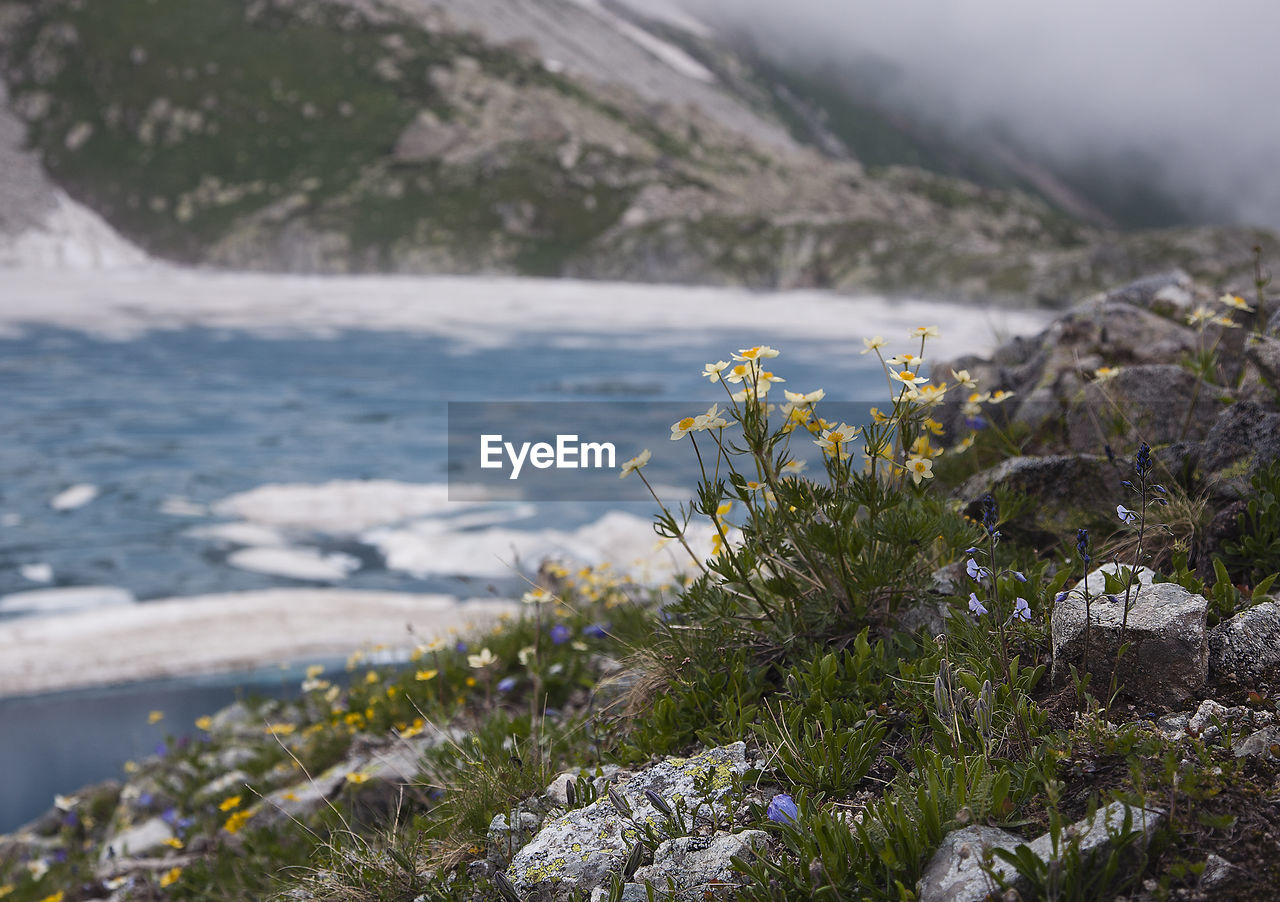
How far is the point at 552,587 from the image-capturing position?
8070 millimetres

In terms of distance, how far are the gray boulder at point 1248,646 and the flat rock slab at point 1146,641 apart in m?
0.09

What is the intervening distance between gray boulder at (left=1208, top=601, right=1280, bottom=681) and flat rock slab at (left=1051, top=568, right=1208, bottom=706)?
0.28 feet

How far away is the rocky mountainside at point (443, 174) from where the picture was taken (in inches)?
2163

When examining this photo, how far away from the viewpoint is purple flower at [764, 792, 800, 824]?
2.63m

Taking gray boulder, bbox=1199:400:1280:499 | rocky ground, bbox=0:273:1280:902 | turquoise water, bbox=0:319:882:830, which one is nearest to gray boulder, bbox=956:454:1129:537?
rocky ground, bbox=0:273:1280:902

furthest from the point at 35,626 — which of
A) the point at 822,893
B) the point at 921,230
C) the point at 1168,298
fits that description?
the point at 921,230

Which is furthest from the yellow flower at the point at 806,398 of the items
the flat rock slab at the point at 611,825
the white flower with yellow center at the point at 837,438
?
the flat rock slab at the point at 611,825

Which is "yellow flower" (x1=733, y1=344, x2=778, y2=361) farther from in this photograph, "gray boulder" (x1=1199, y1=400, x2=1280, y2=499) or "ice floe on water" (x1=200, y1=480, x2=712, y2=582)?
"ice floe on water" (x1=200, y1=480, x2=712, y2=582)

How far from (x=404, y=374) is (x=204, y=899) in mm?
27309

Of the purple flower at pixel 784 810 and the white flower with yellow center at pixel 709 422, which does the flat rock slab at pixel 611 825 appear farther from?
the white flower with yellow center at pixel 709 422

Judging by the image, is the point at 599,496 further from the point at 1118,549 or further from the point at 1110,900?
the point at 1110,900

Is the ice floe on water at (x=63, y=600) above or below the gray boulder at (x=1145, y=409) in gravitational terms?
below

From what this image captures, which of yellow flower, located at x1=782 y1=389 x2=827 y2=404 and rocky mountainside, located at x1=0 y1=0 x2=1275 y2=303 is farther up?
rocky mountainside, located at x1=0 y1=0 x2=1275 y2=303

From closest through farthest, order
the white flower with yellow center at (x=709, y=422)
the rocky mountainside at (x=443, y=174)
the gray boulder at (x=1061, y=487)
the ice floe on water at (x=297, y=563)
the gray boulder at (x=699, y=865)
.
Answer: the gray boulder at (x=699, y=865), the white flower with yellow center at (x=709, y=422), the gray boulder at (x=1061, y=487), the ice floe on water at (x=297, y=563), the rocky mountainside at (x=443, y=174)
